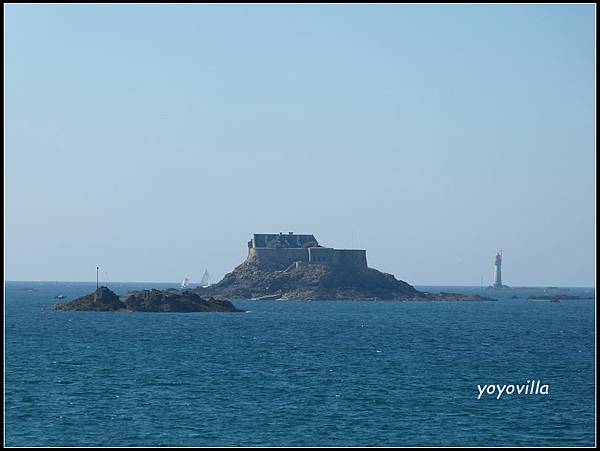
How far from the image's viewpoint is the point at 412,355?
81125mm

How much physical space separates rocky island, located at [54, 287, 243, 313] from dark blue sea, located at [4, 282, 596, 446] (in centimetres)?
4095

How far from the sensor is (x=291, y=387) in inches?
2361

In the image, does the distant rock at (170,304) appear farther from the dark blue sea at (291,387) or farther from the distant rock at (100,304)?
the dark blue sea at (291,387)

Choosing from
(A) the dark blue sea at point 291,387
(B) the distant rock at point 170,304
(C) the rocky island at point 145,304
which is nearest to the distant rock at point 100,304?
(C) the rocky island at point 145,304

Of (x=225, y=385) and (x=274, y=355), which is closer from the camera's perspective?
(x=225, y=385)

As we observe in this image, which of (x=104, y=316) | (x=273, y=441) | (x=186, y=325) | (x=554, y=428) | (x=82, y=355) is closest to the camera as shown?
(x=273, y=441)

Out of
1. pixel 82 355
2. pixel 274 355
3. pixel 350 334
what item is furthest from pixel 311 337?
pixel 82 355

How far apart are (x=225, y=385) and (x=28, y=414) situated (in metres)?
14.6

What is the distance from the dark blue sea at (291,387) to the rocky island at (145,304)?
1612 inches

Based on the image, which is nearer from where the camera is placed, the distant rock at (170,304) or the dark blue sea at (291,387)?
the dark blue sea at (291,387)

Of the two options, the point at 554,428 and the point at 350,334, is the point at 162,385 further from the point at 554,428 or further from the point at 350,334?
the point at 350,334

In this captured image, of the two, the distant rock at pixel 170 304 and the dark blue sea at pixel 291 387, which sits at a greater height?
the distant rock at pixel 170 304

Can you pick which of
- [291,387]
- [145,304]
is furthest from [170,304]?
[291,387]

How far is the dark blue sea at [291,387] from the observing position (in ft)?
149
